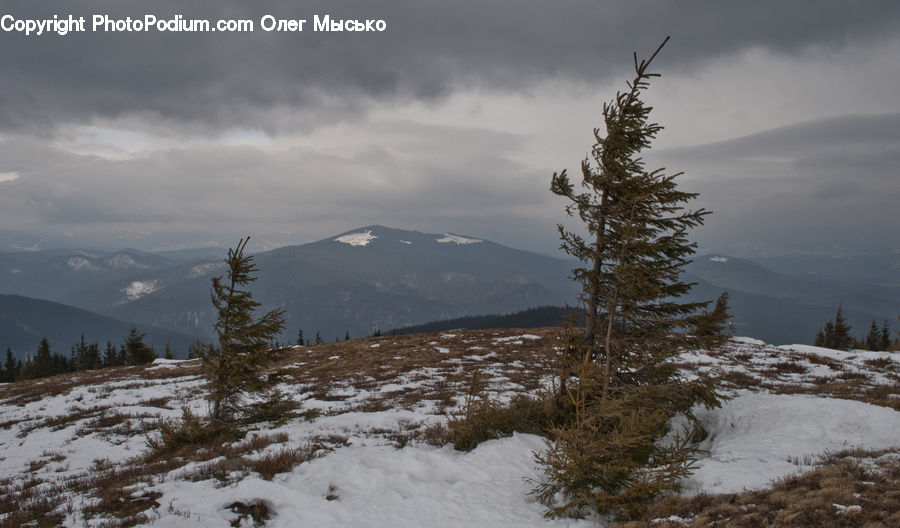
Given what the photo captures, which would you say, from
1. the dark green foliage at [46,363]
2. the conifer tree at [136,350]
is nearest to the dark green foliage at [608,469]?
the conifer tree at [136,350]

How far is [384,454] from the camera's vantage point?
9828mm

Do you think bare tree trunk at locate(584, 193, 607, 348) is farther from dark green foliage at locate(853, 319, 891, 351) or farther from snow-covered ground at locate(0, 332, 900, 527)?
dark green foliage at locate(853, 319, 891, 351)

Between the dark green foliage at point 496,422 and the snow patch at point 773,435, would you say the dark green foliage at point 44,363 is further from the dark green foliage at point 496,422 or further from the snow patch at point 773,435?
the snow patch at point 773,435

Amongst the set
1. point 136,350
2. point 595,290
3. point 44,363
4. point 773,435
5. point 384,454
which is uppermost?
point 595,290

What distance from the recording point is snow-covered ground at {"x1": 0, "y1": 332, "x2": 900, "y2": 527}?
7270mm

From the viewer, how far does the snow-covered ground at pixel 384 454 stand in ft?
23.9

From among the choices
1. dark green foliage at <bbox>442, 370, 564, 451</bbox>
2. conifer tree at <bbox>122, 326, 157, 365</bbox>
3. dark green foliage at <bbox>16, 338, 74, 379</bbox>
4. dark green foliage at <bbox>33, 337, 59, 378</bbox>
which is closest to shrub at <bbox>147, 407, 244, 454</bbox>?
dark green foliage at <bbox>442, 370, 564, 451</bbox>

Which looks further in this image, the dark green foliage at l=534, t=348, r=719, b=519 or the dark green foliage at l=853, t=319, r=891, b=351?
the dark green foliage at l=853, t=319, r=891, b=351

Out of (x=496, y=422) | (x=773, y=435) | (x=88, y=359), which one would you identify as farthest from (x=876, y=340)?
(x=88, y=359)

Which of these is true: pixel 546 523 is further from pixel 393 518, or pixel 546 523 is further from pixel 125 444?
pixel 125 444

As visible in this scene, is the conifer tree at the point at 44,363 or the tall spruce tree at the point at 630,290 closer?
the tall spruce tree at the point at 630,290

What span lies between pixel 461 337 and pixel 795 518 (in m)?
32.3

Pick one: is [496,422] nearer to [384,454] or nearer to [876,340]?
[384,454]

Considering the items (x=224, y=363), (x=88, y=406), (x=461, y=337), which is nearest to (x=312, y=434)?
(x=224, y=363)
